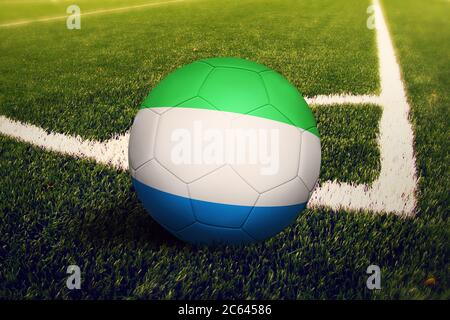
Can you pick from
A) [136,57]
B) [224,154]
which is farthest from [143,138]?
[136,57]

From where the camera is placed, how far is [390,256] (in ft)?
8.23

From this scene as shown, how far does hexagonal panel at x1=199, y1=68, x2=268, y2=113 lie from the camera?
2.24 m

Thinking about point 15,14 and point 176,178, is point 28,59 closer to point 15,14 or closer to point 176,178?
point 176,178

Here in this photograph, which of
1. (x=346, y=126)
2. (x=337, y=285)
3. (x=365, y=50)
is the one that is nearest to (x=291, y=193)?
(x=337, y=285)

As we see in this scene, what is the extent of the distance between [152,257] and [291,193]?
809mm

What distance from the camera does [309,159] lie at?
239 centimetres

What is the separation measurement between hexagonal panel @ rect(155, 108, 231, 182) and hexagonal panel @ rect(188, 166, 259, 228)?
5cm

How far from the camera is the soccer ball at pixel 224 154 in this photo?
7.13ft

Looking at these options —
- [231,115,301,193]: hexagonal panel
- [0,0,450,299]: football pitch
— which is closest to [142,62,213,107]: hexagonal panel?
[231,115,301,193]: hexagonal panel

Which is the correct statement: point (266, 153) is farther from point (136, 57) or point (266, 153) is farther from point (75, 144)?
point (136, 57)

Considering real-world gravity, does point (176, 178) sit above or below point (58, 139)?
above

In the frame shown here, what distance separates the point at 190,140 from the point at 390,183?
180 centimetres

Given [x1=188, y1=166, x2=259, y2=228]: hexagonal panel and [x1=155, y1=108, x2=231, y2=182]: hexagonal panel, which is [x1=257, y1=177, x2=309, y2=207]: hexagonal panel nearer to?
[x1=188, y1=166, x2=259, y2=228]: hexagonal panel
